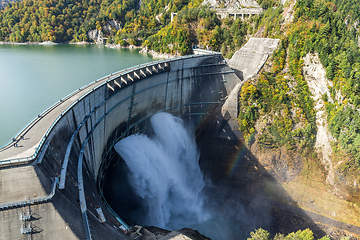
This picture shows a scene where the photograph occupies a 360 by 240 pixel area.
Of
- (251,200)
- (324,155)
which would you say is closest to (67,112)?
(251,200)

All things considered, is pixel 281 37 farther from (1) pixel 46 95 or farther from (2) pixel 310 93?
(1) pixel 46 95

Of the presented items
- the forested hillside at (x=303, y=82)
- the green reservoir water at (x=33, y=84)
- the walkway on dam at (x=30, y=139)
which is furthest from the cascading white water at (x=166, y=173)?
the green reservoir water at (x=33, y=84)

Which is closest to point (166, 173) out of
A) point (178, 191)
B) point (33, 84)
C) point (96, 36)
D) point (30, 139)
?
point (178, 191)

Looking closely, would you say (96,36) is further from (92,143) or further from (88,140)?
(88,140)

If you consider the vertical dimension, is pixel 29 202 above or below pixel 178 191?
above

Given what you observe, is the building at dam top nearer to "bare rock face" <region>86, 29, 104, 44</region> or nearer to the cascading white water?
the cascading white water
